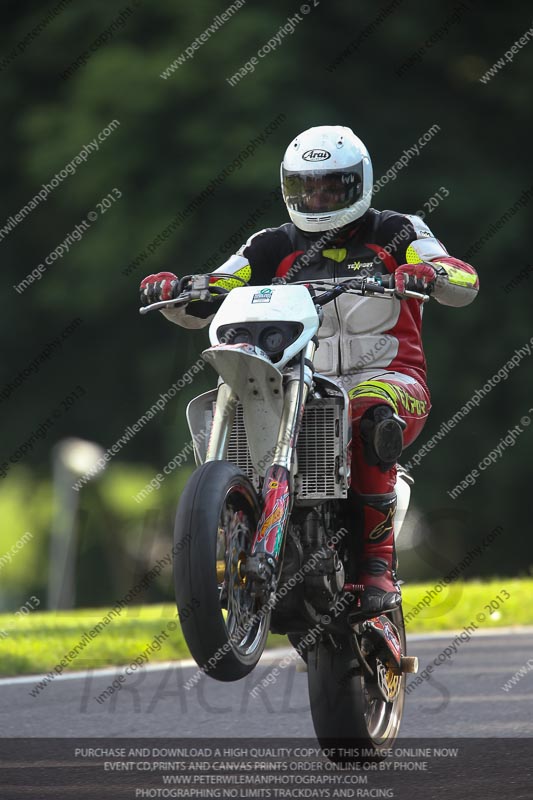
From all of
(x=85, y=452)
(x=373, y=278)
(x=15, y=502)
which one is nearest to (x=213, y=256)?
(x=85, y=452)

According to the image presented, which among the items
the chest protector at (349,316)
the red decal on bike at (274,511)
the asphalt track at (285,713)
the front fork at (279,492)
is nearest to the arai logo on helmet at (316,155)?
the chest protector at (349,316)

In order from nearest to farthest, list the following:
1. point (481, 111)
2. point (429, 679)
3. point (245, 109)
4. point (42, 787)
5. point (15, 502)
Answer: point (42, 787)
point (429, 679)
point (245, 109)
point (481, 111)
point (15, 502)

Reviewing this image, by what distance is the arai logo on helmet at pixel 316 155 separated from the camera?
Result: 5.41 m

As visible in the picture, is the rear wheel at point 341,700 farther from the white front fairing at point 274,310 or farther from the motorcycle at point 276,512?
the white front fairing at point 274,310

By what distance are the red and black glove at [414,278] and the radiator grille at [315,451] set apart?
1.41ft

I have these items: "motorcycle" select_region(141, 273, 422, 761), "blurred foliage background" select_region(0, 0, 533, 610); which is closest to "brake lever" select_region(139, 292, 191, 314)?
"motorcycle" select_region(141, 273, 422, 761)

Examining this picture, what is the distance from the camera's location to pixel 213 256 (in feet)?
43.8

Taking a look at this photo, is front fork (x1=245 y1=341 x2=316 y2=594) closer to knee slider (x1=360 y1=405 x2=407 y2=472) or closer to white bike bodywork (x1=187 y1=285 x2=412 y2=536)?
white bike bodywork (x1=187 y1=285 x2=412 y2=536)

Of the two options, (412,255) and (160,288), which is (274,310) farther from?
(412,255)

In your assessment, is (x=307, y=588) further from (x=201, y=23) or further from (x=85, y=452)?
(x=85, y=452)

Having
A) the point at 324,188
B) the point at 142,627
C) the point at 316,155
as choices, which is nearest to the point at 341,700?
the point at 324,188

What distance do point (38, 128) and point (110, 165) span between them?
0.73m

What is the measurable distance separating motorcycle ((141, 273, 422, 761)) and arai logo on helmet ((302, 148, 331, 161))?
427mm

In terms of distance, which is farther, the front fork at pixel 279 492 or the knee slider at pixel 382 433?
the knee slider at pixel 382 433
